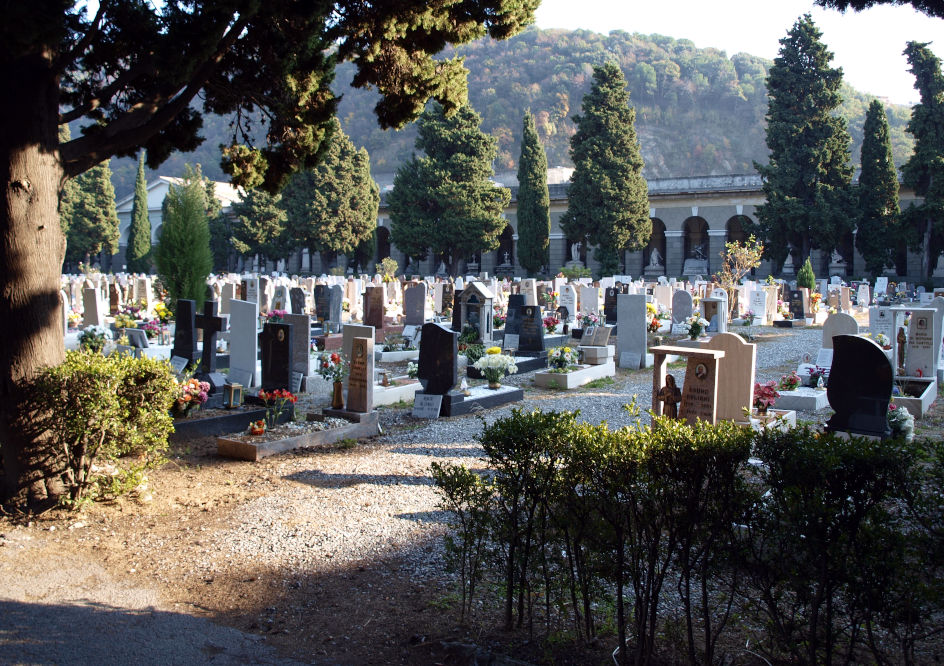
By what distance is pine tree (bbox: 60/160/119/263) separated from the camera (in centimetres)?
4528

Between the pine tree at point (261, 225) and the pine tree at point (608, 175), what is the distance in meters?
18.2

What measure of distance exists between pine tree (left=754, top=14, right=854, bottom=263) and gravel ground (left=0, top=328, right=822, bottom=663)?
3269 cm

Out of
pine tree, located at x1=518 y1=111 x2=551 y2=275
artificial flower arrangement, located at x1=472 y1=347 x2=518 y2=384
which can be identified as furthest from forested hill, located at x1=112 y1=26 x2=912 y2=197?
artificial flower arrangement, located at x1=472 y1=347 x2=518 y2=384

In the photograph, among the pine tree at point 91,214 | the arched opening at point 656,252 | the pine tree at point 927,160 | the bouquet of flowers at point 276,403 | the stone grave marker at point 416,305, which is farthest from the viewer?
the arched opening at point 656,252

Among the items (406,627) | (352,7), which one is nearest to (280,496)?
(406,627)

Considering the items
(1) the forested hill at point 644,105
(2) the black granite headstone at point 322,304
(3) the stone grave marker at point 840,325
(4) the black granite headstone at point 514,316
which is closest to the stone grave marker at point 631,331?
(4) the black granite headstone at point 514,316

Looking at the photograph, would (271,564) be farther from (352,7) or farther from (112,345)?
(112,345)

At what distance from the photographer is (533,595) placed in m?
4.18

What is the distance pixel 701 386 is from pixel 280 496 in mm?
3815

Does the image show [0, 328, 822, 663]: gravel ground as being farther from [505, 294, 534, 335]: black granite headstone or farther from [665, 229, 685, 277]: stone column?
[665, 229, 685, 277]: stone column

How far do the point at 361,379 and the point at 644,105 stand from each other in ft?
276

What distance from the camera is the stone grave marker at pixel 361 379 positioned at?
8.66 meters

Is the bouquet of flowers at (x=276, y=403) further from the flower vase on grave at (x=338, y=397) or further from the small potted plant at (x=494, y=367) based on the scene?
the small potted plant at (x=494, y=367)

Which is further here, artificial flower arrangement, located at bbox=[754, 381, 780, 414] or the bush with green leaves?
artificial flower arrangement, located at bbox=[754, 381, 780, 414]
